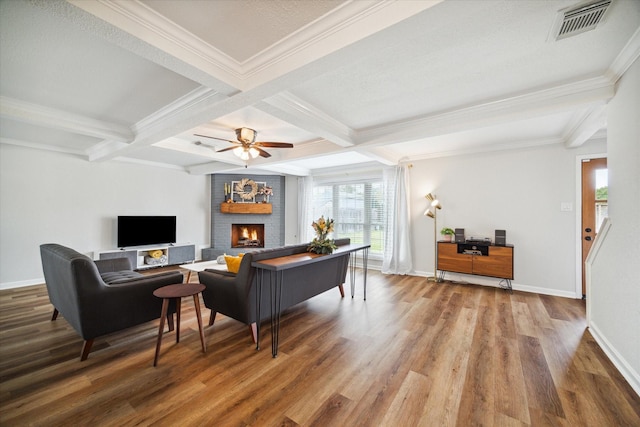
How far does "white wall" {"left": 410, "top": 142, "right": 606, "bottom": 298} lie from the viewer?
3877mm

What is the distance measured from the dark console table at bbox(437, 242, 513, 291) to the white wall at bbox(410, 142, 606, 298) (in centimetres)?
38

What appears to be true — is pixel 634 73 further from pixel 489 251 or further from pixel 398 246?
pixel 398 246

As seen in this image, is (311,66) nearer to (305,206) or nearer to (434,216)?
(434,216)

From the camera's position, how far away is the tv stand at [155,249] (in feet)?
16.7

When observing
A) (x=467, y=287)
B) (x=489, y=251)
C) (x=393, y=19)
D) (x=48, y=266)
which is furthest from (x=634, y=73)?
(x=48, y=266)

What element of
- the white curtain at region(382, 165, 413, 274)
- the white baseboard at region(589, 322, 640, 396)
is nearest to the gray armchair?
the white baseboard at region(589, 322, 640, 396)

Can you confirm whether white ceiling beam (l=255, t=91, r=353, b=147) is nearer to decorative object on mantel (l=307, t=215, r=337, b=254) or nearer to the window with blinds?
decorative object on mantel (l=307, t=215, r=337, b=254)

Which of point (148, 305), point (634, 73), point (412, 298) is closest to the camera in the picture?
point (634, 73)

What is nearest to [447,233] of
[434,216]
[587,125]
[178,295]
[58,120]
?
[434,216]

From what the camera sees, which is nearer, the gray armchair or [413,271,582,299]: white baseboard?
the gray armchair

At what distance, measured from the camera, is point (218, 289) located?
2.70 meters

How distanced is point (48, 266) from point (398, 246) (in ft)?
17.4

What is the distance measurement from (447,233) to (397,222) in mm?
1036

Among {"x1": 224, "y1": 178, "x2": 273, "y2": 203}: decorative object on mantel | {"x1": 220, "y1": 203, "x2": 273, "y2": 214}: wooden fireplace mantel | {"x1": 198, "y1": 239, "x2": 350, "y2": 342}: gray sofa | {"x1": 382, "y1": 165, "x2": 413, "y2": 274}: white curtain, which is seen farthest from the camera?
{"x1": 224, "y1": 178, "x2": 273, "y2": 203}: decorative object on mantel
